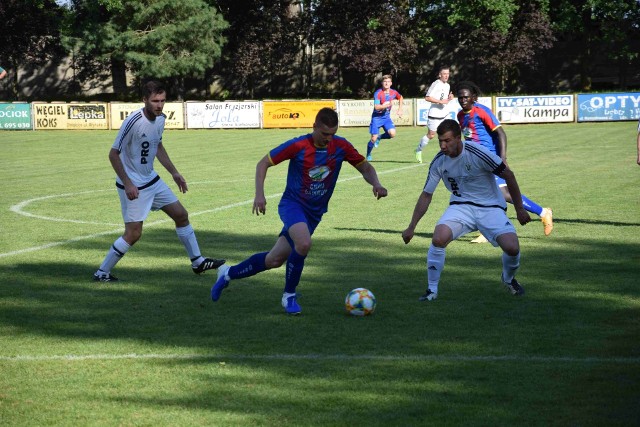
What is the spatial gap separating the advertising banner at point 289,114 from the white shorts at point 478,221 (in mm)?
30971

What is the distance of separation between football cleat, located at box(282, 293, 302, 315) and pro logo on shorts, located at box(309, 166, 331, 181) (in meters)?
1.04

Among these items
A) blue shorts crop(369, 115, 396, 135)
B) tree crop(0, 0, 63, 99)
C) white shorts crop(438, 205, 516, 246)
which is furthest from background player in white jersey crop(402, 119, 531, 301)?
tree crop(0, 0, 63, 99)

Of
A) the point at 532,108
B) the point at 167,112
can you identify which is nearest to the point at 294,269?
the point at 532,108

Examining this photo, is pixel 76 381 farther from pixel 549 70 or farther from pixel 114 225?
pixel 549 70

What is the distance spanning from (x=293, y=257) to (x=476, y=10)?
51017 mm

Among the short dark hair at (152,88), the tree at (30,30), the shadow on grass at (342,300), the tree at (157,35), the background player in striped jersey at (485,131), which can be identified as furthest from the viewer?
the tree at (30,30)

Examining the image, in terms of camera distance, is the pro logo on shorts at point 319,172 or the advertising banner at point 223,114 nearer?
the pro logo on shorts at point 319,172

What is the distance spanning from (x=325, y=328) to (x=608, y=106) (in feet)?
111

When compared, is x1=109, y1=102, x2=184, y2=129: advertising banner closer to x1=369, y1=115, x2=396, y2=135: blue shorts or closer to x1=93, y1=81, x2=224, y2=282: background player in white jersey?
x1=369, y1=115, x2=396, y2=135: blue shorts

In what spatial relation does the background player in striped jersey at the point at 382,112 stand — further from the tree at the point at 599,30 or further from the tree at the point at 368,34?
the tree at the point at 599,30

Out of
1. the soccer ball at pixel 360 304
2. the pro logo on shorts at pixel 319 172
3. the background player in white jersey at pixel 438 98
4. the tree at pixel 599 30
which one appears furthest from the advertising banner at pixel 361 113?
the soccer ball at pixel 360 304

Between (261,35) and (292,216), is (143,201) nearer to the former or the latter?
(292,216)

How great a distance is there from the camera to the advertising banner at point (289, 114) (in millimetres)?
39594

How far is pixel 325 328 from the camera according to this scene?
759 centimetres
